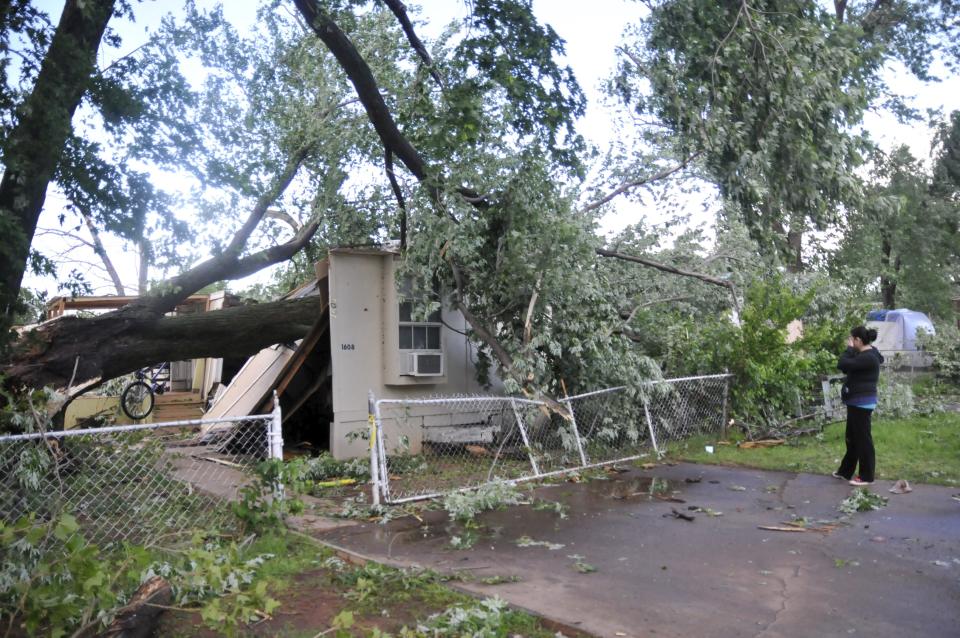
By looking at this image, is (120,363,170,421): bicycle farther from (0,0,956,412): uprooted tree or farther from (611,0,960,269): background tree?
(611,0,960,269): background tree

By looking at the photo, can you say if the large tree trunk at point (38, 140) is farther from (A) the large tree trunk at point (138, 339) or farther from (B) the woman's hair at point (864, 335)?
(B) the woman's hair at point (864, 335)

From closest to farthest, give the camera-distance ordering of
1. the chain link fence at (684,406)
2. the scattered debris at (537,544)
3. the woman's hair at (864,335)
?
1. the scattered debris at (537,544)
2. the woman's hair at (864,335)
3. the chain link fence at (684,406)

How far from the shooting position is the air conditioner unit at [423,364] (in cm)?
1023

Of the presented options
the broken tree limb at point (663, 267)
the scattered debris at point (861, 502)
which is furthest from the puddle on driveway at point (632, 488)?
the broken tree limb at point (663, 267)

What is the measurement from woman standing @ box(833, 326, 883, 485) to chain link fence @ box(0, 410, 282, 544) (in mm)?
5673

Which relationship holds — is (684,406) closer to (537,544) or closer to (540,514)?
(540,514)

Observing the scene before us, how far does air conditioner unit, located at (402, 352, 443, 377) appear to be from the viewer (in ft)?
33.6

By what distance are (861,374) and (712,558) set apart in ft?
11.5

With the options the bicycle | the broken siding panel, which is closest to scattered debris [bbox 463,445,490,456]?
the broken siding panel

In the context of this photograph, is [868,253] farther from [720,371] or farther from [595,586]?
[595,586]

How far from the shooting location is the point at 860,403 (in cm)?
761

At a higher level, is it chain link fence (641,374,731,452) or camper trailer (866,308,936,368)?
camper trailer (866,308,936,368)

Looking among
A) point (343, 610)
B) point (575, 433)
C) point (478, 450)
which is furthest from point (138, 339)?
point (343, 610)

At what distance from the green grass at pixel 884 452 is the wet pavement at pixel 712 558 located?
26.8 inches
